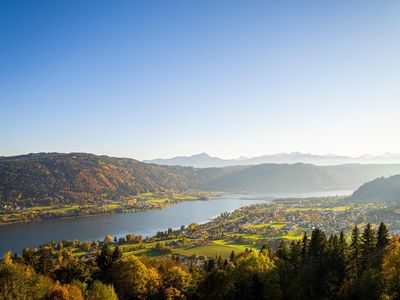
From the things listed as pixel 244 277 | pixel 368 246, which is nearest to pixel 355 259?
pixel 368 246

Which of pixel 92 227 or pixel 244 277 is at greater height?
pixel 244 277

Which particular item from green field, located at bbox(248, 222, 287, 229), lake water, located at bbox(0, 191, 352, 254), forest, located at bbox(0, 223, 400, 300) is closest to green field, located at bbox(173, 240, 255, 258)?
green field, located at bbox(248, 222, 287, 229)

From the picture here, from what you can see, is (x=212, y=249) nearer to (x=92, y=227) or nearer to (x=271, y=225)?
(x=271, y=225)

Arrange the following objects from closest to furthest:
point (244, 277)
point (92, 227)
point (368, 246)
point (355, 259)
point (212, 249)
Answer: point (244, 277), point (355, 259), point (368, 246), point (212, 249), point (92, 227)

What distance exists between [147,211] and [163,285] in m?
157

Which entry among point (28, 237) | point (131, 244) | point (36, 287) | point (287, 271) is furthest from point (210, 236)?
point (36, 287)

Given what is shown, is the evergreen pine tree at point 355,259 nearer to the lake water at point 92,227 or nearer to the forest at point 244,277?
the forest at point 244,277

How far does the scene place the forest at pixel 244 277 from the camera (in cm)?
3316

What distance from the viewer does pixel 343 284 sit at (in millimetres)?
35781

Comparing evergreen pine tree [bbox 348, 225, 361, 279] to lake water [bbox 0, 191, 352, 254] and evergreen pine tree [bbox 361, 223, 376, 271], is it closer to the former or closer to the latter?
evergreen pine tree [bbox 361, 223, 376, 271]

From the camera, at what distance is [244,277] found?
3847 cm

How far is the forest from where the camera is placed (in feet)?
109

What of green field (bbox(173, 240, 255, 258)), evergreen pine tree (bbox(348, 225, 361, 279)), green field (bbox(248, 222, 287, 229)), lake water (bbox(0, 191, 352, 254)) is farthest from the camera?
green field (bbox(248, 222, 287, 229))

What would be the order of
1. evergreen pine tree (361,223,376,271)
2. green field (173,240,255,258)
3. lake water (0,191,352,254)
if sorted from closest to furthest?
1. evergreen pine tree (361,223,376,271)
2. green field (173,240,255,258)
3. lake water (0,191,352,254)
